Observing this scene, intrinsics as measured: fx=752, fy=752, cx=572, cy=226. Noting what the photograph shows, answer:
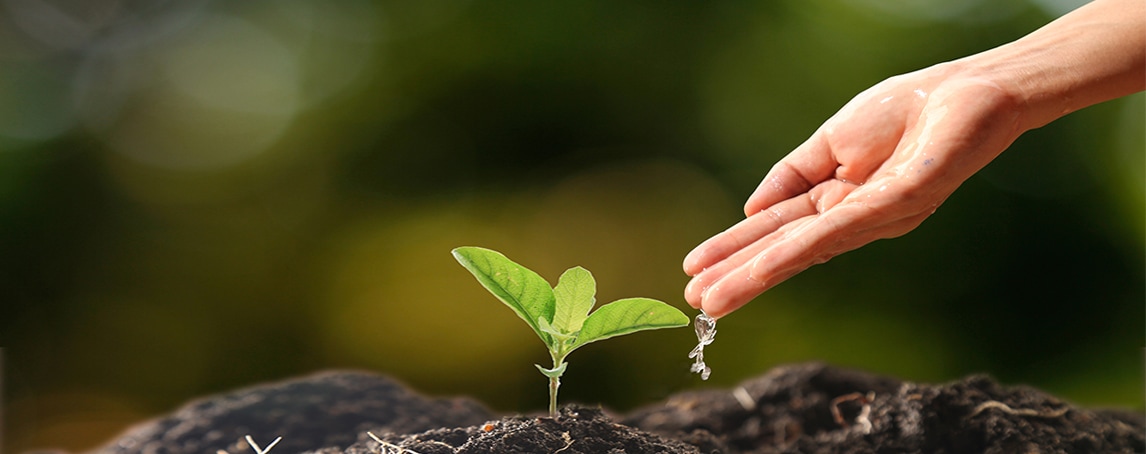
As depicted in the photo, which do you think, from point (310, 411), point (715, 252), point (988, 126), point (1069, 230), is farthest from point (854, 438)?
point (1069, 230)

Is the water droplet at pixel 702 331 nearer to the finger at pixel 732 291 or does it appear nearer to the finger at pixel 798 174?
the finger at pixel 732 291

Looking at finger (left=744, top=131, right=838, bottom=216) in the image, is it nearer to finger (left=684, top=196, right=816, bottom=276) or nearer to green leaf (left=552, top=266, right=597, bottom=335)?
finger (left=684, top=196, right=816, bottom=276)

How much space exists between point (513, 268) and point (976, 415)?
919mm

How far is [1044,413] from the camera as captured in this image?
140 centimetres

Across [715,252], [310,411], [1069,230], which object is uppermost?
[1069,230]

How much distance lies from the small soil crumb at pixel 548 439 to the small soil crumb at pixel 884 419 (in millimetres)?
252

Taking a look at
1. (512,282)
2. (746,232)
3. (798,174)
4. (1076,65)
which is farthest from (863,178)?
(512,282)

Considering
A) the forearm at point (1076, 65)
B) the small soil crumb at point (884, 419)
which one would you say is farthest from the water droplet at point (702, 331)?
the forearm at point (1076, 65)

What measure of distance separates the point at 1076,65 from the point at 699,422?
101 cm

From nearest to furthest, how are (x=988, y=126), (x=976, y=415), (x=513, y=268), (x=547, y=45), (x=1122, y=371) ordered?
(x=513, y=268), (x=988, y=126), (x=976, y=415), (x=547, y=45), (x=1122, y=371)

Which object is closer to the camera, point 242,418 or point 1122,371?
point 242,418

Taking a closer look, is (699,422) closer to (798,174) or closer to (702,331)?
(702,331)

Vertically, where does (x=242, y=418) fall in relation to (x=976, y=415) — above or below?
above

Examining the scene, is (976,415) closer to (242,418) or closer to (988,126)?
(988,126)
